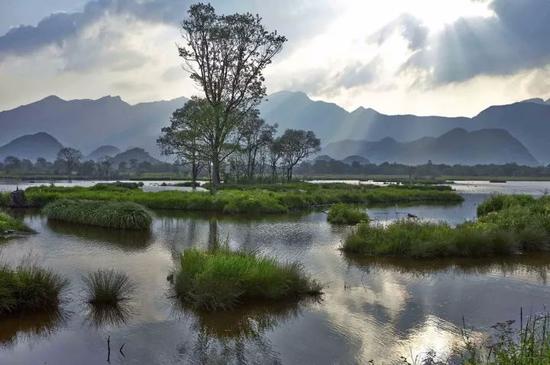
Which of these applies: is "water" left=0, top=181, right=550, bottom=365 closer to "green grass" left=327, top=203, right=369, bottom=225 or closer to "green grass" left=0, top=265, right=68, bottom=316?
"green grass" left=0, top=265, right=68, bottom=316

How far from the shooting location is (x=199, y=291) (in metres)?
9.42

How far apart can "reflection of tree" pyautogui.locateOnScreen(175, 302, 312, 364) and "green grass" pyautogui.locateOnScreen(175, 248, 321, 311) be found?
0.94ft

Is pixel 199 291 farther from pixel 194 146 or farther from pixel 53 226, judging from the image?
pixel 194 146

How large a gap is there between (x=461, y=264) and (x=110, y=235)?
1300 cm

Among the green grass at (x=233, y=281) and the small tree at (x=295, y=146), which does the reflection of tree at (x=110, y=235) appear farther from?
the small tree at (x=295, y=146)

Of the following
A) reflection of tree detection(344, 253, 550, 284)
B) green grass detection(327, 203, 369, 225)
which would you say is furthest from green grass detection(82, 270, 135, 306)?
green grass detection(327, 203, 369, 225)

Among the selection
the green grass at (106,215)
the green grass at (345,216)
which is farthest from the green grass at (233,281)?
the green grass at (345,216)

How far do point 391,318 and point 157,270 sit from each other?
6459 millimetres

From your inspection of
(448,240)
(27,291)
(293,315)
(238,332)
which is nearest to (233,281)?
(293,315)

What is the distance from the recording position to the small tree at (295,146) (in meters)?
93.9

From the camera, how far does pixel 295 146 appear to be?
9438 centimetres

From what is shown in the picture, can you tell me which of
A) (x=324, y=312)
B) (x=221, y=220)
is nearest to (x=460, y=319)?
(x=324, y=312)

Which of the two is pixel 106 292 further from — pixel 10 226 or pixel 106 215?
pixel 106 215

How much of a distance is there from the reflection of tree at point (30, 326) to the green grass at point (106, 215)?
1251 cm
